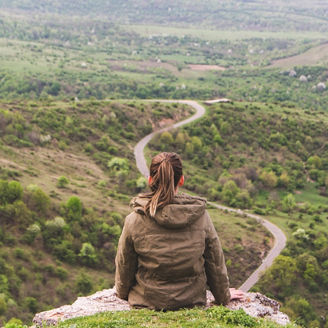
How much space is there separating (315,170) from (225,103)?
32601mm

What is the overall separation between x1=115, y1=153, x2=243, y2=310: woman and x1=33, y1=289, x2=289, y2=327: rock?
Answer: 0.96m

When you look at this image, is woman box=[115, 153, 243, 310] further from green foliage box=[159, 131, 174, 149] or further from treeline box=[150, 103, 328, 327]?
green foliage box=[159, 131, 174, 149]

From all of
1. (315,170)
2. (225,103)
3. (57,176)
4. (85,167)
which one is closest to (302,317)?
(57,176)

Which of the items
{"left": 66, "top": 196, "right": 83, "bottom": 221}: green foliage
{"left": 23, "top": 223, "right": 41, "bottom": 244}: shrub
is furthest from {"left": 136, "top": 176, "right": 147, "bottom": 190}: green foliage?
{"left": 23, "top": 223, "right": 41, "bottom": 244}: shrub

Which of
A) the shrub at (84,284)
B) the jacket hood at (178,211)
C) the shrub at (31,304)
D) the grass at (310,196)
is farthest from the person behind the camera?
the grass at (310,196)

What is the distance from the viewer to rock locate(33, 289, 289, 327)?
10000 mm

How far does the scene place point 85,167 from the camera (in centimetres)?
7175

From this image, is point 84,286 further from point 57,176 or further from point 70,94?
point 70,94

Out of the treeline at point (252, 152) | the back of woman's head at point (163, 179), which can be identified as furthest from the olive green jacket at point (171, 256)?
the treeline at point (252, 152)

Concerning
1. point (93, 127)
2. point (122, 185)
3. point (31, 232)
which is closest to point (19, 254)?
point (31, 232)

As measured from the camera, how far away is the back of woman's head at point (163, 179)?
8.40 m

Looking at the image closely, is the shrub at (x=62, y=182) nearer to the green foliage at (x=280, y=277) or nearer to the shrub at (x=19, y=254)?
the shrub at (x=19, y=254)

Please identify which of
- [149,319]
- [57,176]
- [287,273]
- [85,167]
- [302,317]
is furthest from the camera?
[85,167]

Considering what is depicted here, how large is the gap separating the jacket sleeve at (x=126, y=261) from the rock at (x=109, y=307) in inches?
28.2
